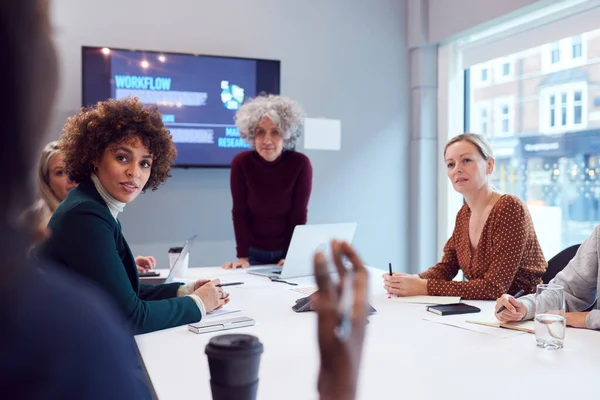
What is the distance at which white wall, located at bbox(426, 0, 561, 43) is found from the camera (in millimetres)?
3549

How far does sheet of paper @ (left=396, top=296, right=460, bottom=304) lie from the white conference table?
0.20 meters

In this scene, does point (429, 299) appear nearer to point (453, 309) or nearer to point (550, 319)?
point (453, 309)

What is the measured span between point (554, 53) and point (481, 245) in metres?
1.98

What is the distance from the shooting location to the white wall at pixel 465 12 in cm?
355

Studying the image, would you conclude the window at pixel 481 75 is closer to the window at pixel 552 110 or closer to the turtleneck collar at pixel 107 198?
the window at pixel 552 110

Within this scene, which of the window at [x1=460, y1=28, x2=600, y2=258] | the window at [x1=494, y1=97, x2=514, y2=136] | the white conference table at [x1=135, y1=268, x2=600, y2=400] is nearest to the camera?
the white conference table at [x1=135, y1=268, x2=600, y2=400]

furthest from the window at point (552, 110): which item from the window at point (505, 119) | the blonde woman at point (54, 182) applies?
the blonde woman at point (54, 182)

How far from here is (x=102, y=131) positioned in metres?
1.74

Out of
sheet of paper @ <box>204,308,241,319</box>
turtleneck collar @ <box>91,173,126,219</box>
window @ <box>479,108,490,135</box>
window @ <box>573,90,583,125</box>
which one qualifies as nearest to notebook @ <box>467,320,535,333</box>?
sheet of paper @ <box>204,308,241,319</box>

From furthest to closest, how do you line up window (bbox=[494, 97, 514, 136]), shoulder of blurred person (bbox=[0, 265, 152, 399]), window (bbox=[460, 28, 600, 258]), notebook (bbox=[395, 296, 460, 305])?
window (bbox=[494, 97, 514, 136]) → window (bbox=[460, 28, 600, 258]) → notebook (bbox=[395, 296, 460, 305]) → shoulder of blurred person (bbox=[0, 265, 152, 399])

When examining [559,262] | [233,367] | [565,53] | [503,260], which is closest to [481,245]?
[503,260]

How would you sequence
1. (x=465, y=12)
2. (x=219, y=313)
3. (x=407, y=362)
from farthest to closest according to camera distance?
(x=465, y=12) < (x=219, y=313) < (x=407, y=362)

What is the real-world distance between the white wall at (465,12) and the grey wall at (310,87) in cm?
30

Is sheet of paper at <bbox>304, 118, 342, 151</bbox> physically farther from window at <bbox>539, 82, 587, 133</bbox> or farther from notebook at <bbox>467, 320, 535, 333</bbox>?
notebook at <bbox>467, 320, 535, 333</bbox>
